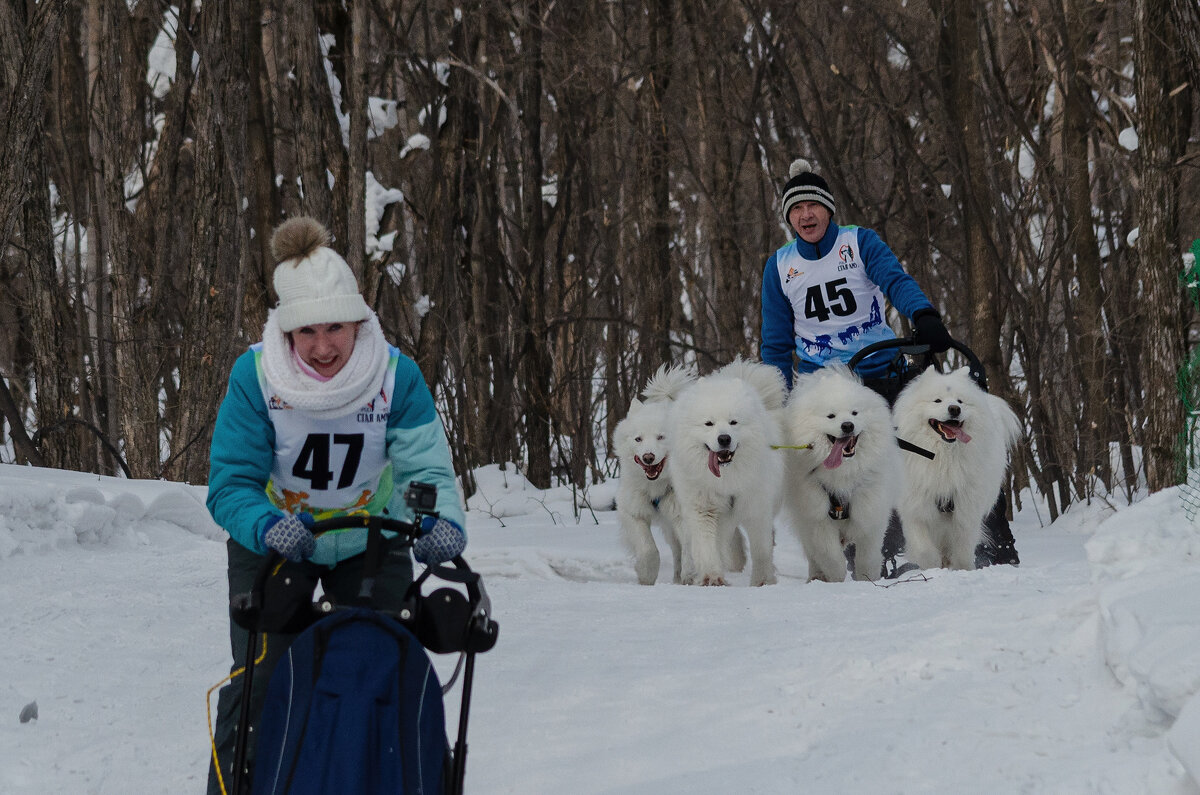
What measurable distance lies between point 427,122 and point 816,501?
8.29m

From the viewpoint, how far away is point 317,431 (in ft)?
9.71

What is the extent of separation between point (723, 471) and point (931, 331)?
4.52 ft

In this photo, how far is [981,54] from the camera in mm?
11289

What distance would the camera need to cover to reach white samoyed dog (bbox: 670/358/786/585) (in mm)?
6523

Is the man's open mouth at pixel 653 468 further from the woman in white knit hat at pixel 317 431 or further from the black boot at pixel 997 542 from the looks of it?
the woman in white knit hat at pixel 317 431

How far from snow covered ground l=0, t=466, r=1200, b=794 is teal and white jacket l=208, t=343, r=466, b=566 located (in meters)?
1.00

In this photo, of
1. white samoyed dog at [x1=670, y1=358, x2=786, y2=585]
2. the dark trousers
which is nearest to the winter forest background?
white samoyed dog at [x1=670, y1=358, x2=786, y2=585]

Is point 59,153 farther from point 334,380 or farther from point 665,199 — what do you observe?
point 334,380

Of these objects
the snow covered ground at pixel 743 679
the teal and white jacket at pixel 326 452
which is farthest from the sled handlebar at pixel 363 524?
the snow covered ground at pixel 743 679

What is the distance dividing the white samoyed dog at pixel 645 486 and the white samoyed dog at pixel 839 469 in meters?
0.80

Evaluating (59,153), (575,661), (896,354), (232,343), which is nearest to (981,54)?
(896,354)

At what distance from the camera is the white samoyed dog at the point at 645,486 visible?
726cm

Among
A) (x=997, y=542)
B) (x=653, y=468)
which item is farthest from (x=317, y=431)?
(x=997, y=542)

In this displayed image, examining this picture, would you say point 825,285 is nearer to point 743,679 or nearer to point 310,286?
point 743,679
